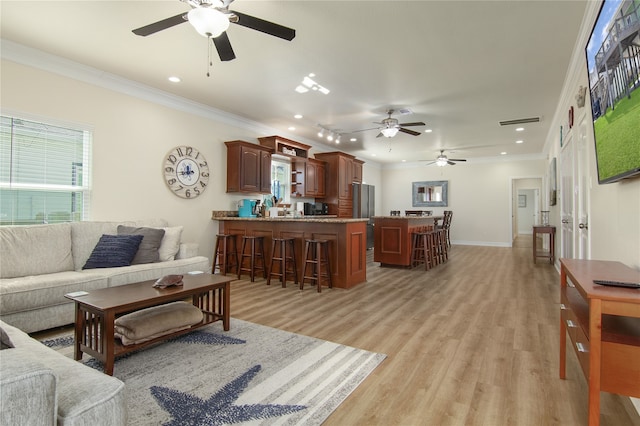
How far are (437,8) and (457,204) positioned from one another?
8549mm

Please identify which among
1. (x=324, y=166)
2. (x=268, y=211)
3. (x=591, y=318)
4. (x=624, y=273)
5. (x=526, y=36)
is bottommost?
(x=591, y=318)

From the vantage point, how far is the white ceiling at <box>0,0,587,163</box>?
2.79 meters

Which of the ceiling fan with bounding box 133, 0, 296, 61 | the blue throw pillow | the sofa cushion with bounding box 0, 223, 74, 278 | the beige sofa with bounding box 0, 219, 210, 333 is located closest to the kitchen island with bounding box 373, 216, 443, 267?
the beige sofa with bounding box 0, 219, 210, 333

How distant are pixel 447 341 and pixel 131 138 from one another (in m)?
4.56

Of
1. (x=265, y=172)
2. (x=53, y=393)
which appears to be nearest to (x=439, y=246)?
(x=265, y=172)

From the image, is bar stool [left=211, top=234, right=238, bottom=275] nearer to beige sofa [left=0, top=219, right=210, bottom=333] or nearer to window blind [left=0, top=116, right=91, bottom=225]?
beige sofa [left=0, top=219, right=210, bottom=333]

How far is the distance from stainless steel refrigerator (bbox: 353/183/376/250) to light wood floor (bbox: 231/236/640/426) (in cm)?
357

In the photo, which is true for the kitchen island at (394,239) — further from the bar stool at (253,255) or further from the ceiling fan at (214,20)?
the ceiling fan at (214,20)

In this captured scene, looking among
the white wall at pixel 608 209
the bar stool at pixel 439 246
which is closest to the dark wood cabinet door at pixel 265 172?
the bar stool at pixel 439 246

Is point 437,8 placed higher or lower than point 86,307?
higher

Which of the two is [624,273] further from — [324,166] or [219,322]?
[324,166]

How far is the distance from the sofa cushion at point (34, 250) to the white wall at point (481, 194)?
32.4 feet

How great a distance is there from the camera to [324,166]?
800 centimetres

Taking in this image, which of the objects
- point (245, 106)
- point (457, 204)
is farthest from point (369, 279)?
point (457, 204)
